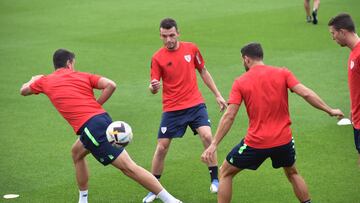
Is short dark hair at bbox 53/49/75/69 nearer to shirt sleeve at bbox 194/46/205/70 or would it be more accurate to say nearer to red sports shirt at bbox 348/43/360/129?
shirt sleeve at bbox 194/46/205/70

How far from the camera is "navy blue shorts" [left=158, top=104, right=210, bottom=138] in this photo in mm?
11289

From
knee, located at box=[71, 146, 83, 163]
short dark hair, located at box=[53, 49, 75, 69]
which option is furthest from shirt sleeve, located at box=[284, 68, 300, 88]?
knee, located at box=[71, 146, 83, 163]

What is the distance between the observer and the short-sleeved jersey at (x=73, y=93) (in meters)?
10.1

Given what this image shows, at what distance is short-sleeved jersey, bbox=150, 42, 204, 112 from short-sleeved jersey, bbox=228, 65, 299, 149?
222 centimetres

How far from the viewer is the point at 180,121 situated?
37.0 feet

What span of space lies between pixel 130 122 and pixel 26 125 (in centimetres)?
216

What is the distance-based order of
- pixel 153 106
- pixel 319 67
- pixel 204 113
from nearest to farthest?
1. pixel 204 113
2. pixel 153 106
3. pixel 319 67

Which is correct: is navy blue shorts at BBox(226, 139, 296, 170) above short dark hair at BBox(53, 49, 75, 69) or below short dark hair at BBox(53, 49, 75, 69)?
below

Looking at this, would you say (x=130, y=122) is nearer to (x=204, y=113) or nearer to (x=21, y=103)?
(x=21, y=103)

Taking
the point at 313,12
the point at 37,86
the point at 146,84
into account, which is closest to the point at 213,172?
the point at 37,86

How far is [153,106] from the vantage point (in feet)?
54.9

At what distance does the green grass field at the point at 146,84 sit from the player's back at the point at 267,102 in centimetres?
200

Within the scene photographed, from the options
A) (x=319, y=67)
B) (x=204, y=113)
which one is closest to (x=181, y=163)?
(x=204, y=113)

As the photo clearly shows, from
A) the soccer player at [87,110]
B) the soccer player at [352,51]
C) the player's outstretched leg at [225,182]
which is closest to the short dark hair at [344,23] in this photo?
the soccer player at [352,51]
